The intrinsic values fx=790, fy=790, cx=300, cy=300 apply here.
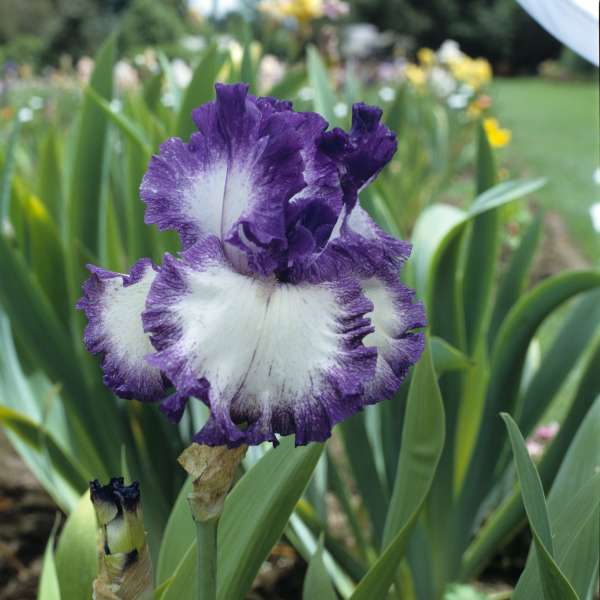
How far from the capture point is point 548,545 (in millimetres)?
621

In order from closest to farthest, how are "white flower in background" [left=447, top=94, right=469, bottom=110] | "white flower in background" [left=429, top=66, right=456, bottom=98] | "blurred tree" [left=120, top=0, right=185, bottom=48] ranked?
"white flower in background" [left=447, top=94, right=469, bottom=110]
"white flower in background" [left=429, top=66, right=456, bottom=98]
"blurred tree" [left=120, top=0, right=185, bottom=48]

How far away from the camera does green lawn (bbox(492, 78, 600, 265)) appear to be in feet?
14.8

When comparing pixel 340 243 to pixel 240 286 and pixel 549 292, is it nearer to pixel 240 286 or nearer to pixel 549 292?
pixel 240 286

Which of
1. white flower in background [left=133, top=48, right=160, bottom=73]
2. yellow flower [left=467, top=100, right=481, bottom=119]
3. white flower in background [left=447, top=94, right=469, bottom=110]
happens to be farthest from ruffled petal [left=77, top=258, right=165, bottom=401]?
yellow flower [left=467, top=100, right=481, bottom=119]

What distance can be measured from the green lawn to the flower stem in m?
1.04

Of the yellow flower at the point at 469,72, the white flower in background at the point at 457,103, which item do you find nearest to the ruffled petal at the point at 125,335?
the white flower in background at the point at 457,103

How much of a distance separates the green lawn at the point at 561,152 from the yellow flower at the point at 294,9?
4.89ft

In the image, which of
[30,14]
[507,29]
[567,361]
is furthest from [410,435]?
[30,14]

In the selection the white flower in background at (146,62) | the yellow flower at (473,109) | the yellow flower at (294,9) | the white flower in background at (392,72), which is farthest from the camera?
the white flower in background at (392,72)

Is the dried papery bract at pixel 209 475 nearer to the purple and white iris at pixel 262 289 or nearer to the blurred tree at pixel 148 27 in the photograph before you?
the purple and white iris at pixel 262 289

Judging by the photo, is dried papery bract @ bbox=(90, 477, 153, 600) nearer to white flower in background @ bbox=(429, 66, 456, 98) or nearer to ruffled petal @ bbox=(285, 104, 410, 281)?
ruffled petal @ bbox=(285, 104, 410, 281)

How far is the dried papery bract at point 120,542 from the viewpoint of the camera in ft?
1.74

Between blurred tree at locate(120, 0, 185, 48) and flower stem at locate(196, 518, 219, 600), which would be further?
blurred tree at locate(120, 0, 185, 48)

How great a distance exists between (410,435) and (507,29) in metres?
24.4
